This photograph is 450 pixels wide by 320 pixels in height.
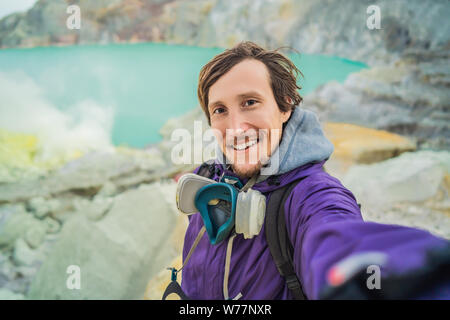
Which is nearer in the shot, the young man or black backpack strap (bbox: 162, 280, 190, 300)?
the young man

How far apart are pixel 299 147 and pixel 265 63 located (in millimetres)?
257

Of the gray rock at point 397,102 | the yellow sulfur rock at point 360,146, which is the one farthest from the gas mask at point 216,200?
the gray rock at point 397,102

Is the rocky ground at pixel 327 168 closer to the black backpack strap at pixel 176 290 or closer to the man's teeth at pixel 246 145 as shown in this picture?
the black backpack strap at pixel 176 290

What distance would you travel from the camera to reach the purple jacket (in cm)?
29

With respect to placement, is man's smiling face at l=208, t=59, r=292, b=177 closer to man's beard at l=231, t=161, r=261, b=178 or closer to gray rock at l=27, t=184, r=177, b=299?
man's beard at l=231, t=161, r=261, b=178

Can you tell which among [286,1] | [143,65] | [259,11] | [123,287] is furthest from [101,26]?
[123,287]

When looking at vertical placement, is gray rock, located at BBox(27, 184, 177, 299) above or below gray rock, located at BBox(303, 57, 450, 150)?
below

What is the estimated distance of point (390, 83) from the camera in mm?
4352

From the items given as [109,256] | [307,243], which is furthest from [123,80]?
[307,243]

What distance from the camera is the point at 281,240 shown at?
0.55 m

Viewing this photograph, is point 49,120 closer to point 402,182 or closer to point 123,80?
point 123,80

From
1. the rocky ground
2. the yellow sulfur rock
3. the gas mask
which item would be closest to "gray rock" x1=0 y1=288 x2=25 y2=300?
the rocky ground

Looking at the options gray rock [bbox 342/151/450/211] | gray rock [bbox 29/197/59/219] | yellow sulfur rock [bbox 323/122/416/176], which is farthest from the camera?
gray rock [bbox 29/197/59/219]

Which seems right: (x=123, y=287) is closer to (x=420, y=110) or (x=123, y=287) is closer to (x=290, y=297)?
(x=290, y=297)
